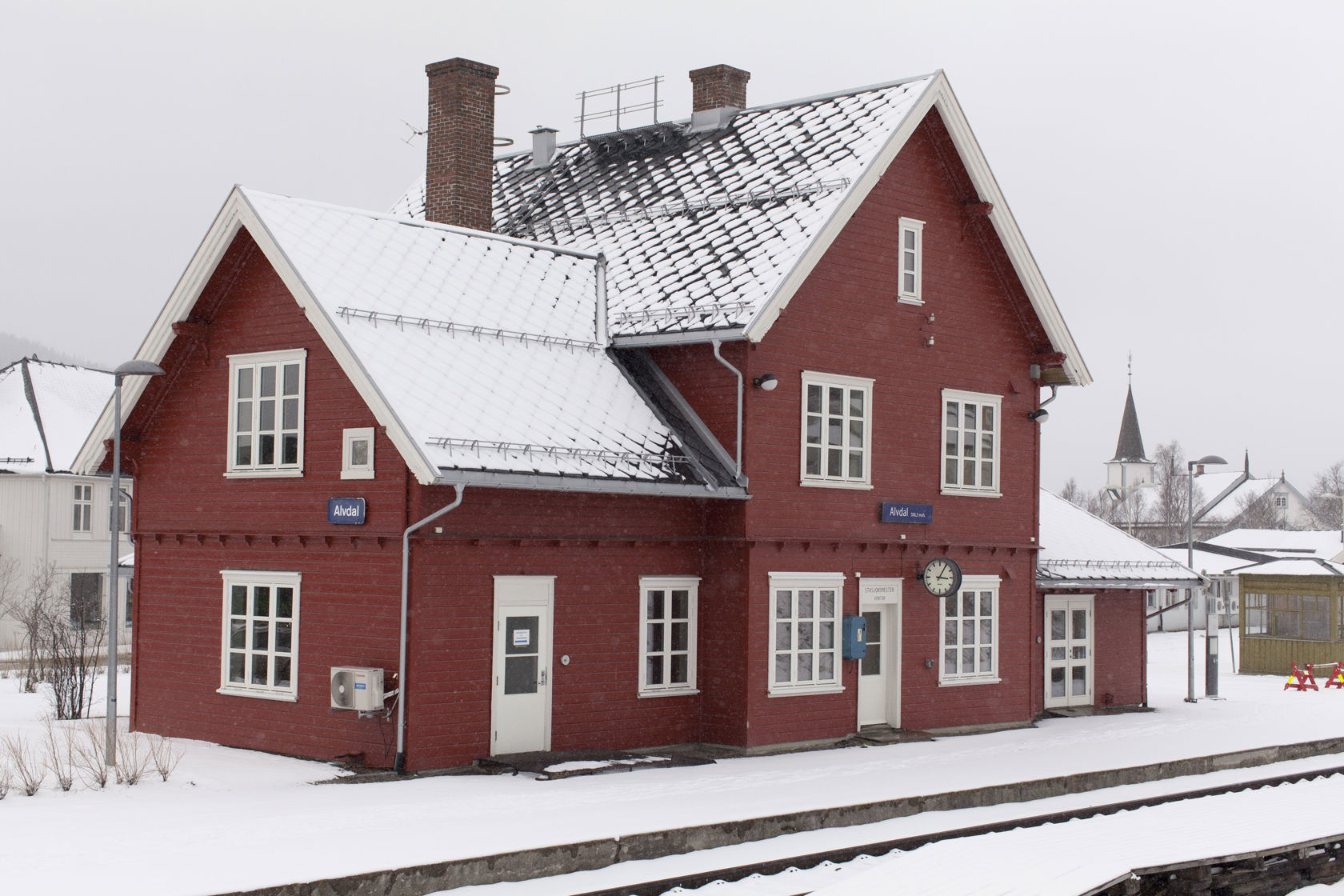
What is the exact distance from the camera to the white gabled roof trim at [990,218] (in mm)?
19734

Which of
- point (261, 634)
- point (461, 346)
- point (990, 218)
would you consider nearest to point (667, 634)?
point (461, 346)

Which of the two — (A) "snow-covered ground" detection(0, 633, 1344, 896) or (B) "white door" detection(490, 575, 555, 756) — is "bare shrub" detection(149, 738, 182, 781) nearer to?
(A) "snow-covered ground" detection(0, 633, 1344, 896)

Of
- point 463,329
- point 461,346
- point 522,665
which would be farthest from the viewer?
point 463,329

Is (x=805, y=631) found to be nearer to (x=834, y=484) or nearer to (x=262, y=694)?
(x=834, y=484)

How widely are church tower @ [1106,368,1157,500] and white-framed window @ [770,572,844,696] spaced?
8173 centimetres

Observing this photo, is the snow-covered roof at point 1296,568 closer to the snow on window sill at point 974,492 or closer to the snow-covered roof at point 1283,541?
the snow on window sill at point 974,492

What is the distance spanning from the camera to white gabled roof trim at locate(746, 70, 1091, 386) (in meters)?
19.7

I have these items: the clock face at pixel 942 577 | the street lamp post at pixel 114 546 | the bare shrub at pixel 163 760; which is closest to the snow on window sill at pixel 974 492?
the clock face at pixel 942 577

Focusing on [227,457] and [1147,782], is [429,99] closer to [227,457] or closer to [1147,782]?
[227,457]

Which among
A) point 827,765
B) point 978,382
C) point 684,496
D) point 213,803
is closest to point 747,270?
point 684,496

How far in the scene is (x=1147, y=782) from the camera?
1933cm

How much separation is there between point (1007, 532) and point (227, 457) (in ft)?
38.8

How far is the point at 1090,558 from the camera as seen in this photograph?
86.7 feet

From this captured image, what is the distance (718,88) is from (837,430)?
7675 mm
